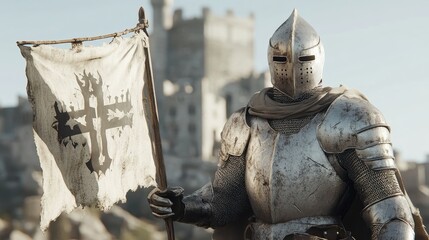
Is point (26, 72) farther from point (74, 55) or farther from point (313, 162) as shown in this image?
point (313, 162)

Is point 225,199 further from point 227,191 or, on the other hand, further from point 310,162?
point 310,162

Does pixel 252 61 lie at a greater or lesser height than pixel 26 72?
lesser

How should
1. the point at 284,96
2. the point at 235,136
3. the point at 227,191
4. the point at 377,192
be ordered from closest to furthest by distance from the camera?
the point at 377,192 < the point at 284,96 < the point at 235,136 < the point at 227,191

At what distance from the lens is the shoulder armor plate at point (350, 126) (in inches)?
263

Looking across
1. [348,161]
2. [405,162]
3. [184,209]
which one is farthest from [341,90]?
[405,162]

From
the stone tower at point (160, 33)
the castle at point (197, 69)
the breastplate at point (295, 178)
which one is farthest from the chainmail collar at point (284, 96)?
the stone tower at point (160, 33)

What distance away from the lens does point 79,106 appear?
6.79 meters

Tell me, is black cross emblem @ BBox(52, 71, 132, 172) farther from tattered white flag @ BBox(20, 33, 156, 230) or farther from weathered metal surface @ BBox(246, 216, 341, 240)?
weathered metal surface @ BBox(246, 216, 341, 240)

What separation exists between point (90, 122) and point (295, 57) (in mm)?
1255

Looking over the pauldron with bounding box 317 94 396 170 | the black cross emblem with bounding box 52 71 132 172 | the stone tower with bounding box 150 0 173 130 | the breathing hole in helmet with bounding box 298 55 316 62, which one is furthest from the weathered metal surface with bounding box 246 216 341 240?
the stone tower with bounding box 150 0 173 130

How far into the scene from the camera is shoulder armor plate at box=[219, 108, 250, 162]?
23.5ft

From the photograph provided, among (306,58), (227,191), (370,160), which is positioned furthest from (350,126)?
(227,191)

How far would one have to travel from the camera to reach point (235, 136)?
7.24 m

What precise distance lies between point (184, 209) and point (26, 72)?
1.31 metres
